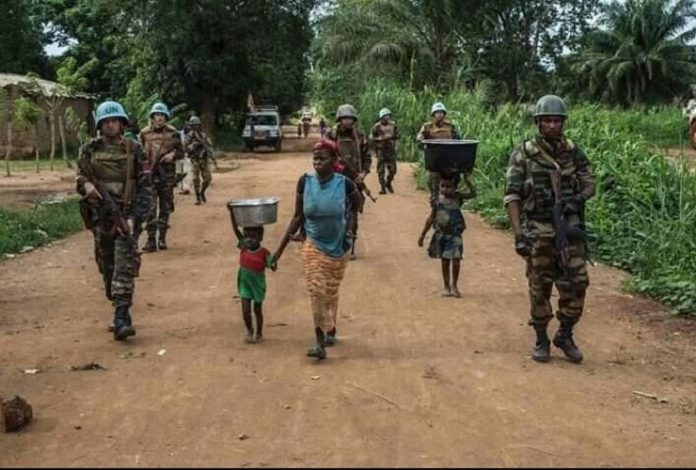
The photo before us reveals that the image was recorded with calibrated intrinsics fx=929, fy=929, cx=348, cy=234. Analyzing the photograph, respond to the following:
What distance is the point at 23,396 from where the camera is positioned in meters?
5.62

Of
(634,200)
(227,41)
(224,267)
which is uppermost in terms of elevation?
(227,41)

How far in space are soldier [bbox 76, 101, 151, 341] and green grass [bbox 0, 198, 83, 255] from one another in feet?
15.7

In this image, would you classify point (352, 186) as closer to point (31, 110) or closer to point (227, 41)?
point (31, 110)

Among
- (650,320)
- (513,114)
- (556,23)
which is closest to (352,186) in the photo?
(650,320)

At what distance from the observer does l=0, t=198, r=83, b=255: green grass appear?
39.4ft

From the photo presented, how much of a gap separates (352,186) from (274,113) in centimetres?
3340

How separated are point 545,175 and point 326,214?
1503 mm

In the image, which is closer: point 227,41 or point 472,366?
point 472,366

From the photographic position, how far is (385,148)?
17391 mm

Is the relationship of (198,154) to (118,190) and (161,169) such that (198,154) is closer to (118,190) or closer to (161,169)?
(161,169)

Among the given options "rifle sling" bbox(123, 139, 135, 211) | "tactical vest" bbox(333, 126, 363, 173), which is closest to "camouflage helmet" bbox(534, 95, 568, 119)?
"rifle sling" bbox(123, 139, 135, 211)

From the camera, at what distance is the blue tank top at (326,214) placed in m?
6.30

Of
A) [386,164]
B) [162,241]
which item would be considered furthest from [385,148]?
[162,241]

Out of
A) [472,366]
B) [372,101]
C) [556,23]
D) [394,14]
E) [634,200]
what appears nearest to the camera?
[472,366]
